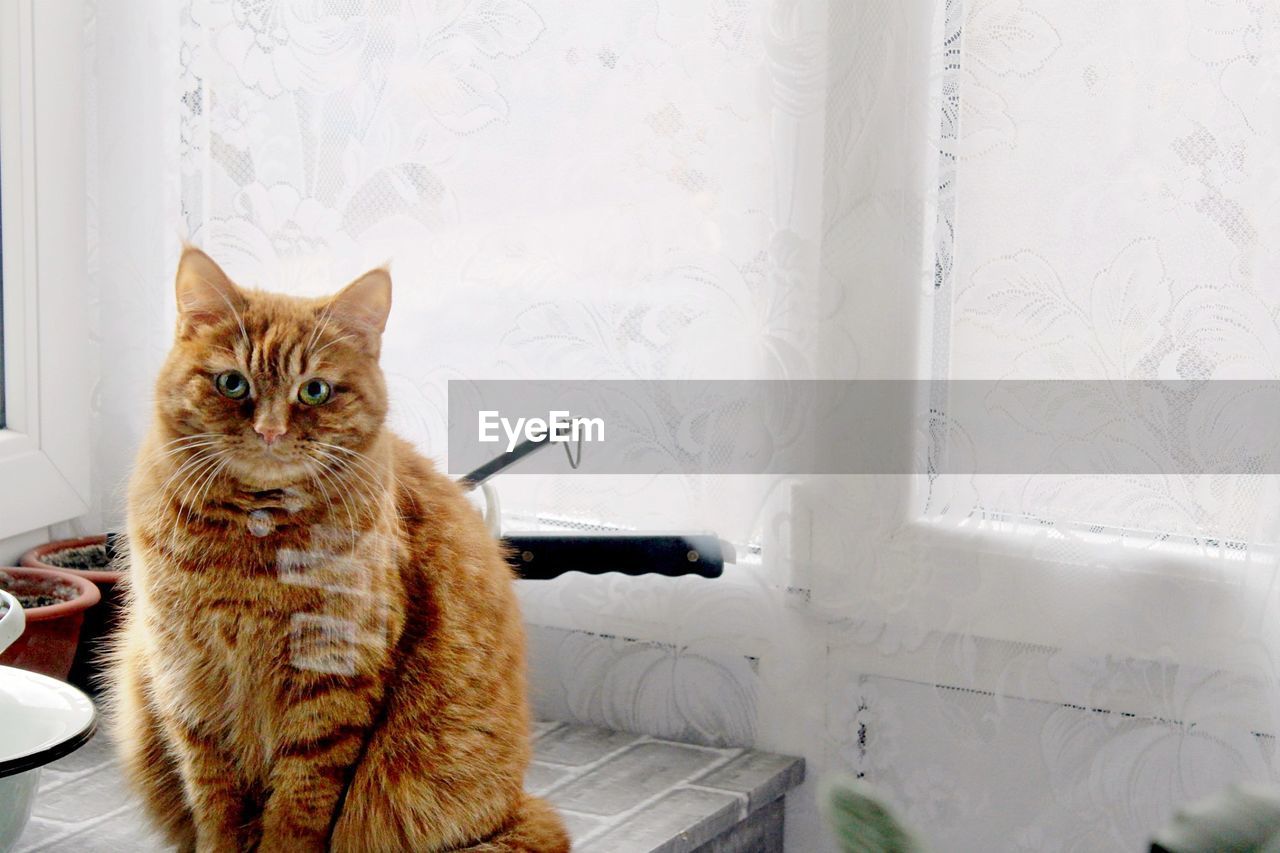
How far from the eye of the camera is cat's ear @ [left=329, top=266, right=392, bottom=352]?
0.87 m

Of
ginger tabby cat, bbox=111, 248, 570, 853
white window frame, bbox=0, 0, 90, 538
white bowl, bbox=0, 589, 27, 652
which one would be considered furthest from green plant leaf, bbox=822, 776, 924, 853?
white window frame, bbox=0, 0, 90, 538

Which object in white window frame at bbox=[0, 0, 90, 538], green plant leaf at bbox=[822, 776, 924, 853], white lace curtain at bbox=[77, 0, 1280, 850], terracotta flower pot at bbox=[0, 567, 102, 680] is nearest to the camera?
green plant leaf at bbox=[822, 776, 924, 853]

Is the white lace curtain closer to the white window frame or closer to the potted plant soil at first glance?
the white window frame

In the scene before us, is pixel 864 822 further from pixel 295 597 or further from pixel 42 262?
pixel 42 262

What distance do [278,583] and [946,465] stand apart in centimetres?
57

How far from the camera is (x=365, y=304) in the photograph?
0.88 metres

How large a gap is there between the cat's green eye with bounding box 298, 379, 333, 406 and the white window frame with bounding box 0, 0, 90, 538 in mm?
646

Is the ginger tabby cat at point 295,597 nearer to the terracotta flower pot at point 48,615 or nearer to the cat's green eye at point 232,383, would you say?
the cat's green eye at point 232,383

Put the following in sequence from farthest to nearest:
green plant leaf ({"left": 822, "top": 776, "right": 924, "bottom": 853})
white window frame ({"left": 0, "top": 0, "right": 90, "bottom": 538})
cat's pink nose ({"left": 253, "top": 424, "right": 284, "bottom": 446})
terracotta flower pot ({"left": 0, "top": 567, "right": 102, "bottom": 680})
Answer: white window frame ({"left": 0, "top": 0, "right": 90, "bottom": 538})
terracotta flower pot ({"left": 0, "top": 567, "right": 102, "bottom": 680})
cat's pink nose ({"left": 253, "top": 424, "right": 284, "bottom": 446})
green plant leaf ({"left": 822, "top": 776, "right": 924, "bottom": 853})

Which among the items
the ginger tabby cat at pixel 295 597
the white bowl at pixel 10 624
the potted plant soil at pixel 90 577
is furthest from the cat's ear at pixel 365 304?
the potted plant soil at pixel 90 577

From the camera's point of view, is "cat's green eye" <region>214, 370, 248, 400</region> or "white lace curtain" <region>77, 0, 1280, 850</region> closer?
"cat's green eye" <region>214, 370, 248, 400</region>

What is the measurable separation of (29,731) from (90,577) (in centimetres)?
43

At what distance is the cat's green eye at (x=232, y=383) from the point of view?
833mm

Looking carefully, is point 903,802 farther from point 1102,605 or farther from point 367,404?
point 367,404
